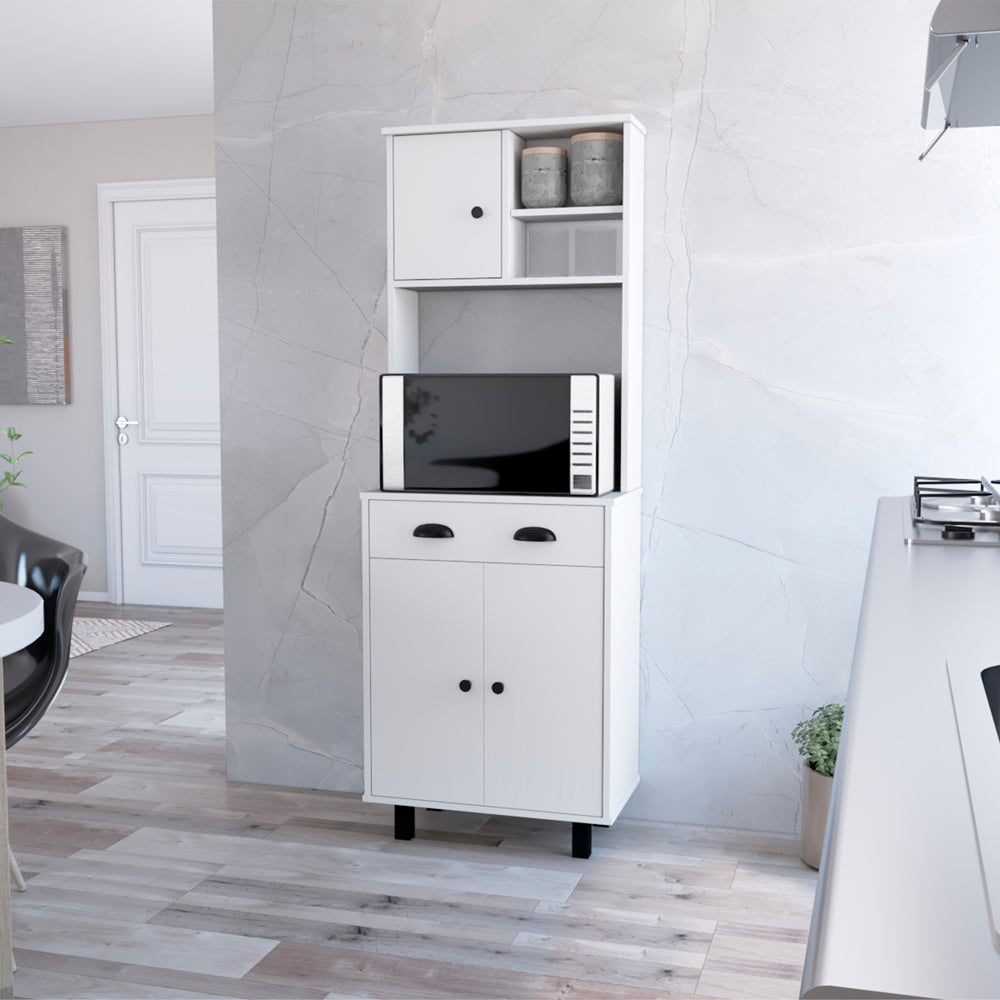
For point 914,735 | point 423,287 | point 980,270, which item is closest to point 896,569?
point 914,735

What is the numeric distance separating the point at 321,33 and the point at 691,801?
7.65ft

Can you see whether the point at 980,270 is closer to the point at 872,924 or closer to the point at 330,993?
the point at 330,993

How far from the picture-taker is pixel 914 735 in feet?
2.42

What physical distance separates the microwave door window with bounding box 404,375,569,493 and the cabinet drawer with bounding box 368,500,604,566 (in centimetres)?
7

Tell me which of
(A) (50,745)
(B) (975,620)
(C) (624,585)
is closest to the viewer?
(B) (975,620)

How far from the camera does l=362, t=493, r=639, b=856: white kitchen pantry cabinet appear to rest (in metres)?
2.72

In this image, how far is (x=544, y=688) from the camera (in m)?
2.76

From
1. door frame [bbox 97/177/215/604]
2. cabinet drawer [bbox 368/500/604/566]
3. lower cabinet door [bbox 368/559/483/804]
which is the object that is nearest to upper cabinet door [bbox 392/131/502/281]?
cabinet drawer [bbox 368/500/604/566]

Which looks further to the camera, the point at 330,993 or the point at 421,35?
the point at 421,35

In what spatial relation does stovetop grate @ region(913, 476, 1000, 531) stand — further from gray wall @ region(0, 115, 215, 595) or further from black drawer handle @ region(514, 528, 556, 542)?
gray wall @ region(0, 115, 215, 595)

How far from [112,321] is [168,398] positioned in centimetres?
50

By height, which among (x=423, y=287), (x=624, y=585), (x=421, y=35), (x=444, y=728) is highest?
(x=421, y=35)

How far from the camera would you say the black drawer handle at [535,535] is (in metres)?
2.71

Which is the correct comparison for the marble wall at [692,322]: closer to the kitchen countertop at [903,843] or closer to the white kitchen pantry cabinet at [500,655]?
the white kitchen pantry cabinet at [500,655]
